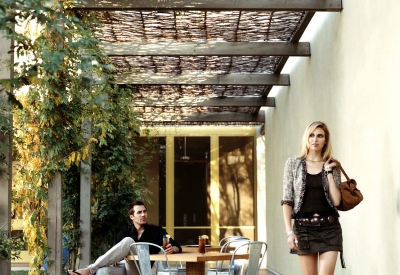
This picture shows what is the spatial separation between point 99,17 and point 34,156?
6.79 ft

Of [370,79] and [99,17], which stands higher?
[99,17]

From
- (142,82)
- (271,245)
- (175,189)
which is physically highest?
(142,82)

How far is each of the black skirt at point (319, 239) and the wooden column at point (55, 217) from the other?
10.4 feet

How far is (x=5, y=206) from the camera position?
5.40 meters

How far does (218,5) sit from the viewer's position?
714 cm

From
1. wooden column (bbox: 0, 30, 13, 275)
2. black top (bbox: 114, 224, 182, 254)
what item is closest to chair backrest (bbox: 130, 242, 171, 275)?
black top (bbox: 114, 224, 182, 254)

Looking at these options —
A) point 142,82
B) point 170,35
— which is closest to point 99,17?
point 170,35

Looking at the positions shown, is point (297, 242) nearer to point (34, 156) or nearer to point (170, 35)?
point (34, 156)

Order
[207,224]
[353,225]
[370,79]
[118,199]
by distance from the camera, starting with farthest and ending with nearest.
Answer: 1. [207,224]
2. [118,199]
3. [353,225]
4. [370,79]

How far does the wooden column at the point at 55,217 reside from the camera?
7.04 m

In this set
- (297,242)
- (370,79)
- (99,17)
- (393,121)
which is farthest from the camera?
(99,17)

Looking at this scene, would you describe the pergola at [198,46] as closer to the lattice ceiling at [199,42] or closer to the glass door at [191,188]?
the lattice ceiling at [199,42]

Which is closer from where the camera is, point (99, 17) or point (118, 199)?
point (99, 17)

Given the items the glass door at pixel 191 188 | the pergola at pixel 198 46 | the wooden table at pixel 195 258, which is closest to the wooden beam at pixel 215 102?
the pergola at pixel 198 46
